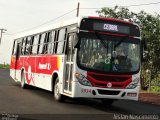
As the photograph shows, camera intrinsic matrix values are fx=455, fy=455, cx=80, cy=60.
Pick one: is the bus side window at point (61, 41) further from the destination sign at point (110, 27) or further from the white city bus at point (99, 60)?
the destination sign at point (110, 27)

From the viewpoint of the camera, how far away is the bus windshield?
1568 centimetres

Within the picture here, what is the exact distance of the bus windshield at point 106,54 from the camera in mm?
15680

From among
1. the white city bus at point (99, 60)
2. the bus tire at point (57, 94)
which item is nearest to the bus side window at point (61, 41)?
the white city bus at point (99, 60)

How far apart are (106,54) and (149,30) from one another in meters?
18.9

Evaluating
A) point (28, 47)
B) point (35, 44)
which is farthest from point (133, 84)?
point (28, 47)

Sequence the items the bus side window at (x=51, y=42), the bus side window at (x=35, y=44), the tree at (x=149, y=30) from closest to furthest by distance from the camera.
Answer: the bus side window at (x=51, y=42)
the bus side window at (x=35, y=44)
the tree at (x=149, y=30)

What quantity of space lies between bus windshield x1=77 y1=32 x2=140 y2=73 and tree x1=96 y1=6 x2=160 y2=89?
1629 cm

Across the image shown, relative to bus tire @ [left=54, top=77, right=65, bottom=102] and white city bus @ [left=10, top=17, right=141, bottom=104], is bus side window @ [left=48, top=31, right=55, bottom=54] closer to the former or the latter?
white city bus @ [left=10, top=17, right=141, bottom=104]

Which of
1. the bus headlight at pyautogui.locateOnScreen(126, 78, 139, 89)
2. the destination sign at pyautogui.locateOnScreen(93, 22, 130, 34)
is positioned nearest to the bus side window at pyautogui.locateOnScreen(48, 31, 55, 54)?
the destination sign at pyautogui.locateOnScreen(93, 22, 130, 34)

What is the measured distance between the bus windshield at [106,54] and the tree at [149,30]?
16.3 meters

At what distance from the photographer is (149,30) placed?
34125mm

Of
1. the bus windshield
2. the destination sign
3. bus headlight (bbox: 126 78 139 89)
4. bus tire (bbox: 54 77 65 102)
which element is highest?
the destination sign

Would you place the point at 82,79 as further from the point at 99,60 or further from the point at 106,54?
the point at 106,54

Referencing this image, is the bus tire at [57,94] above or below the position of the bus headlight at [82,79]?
below
